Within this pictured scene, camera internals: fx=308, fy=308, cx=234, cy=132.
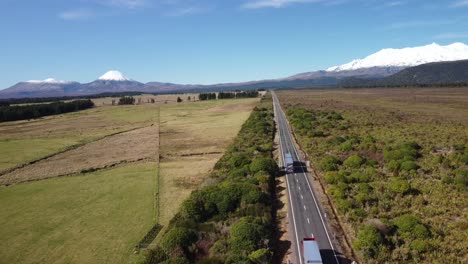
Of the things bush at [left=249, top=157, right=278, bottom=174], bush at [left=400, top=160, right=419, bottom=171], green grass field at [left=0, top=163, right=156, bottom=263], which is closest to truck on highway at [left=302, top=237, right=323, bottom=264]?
green grass field at [left=0, top=163, right=156, bottom=263]

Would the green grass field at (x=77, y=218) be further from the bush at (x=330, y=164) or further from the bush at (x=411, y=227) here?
the bush at (x=330, y=164)

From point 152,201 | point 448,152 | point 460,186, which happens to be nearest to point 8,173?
point 152,201

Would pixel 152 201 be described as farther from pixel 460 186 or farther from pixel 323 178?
pixel 460 186

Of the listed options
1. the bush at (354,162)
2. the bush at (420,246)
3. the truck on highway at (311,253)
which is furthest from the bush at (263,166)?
the bush at (420,246)

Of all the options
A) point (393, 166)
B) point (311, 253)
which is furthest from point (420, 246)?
point (393, 166)

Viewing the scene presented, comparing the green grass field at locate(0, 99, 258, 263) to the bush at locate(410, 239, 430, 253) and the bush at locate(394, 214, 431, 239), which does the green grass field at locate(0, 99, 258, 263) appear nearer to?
the bush at locate(410, 239, 430, 253)

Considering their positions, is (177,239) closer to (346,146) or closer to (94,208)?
(94,208)
